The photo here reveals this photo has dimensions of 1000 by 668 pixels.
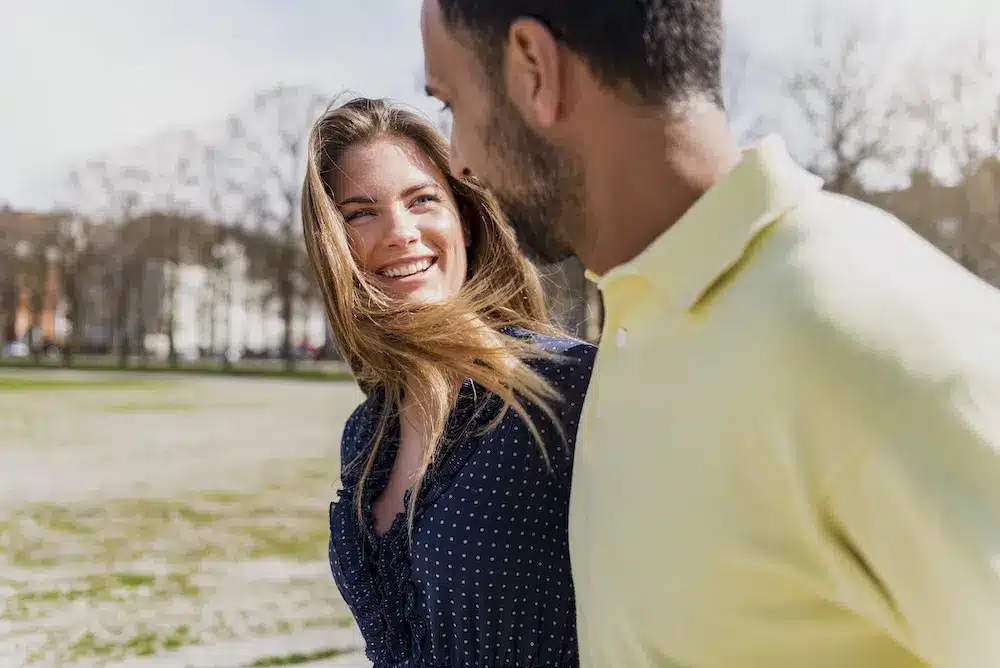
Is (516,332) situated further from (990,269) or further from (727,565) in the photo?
(990,269)

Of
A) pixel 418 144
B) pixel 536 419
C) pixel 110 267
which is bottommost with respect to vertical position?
pixel 110 267

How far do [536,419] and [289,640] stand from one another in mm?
4406

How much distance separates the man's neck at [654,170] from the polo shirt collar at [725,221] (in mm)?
36

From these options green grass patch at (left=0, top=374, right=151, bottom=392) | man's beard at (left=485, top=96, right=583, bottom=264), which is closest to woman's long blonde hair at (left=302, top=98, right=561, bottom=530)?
man's beard at (left=485, top=96, right=583, bottom=264)

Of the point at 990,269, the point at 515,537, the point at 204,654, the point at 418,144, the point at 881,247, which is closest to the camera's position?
the point at 881,247

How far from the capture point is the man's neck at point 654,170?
3.96 feet

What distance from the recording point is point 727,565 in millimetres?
1081

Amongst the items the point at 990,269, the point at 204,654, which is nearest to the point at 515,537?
the point at 204,654

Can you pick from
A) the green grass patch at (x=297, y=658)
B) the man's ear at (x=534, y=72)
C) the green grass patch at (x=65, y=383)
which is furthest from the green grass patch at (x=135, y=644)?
the green grass patch at (x=65, y=383)

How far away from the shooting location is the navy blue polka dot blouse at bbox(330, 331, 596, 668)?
84.5 inches

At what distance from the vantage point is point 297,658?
5.79 metres

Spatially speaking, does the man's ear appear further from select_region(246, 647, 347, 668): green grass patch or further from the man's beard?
select_region(246, 647, 347, 668): green grass patch

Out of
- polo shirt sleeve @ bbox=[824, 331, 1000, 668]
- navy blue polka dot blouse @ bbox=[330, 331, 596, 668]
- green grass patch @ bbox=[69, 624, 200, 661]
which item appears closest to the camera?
polo shirt sleeve @ bbox=[824, 331, 1000, 668]

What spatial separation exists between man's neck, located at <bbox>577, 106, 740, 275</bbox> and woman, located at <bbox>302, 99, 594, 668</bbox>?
917mm
